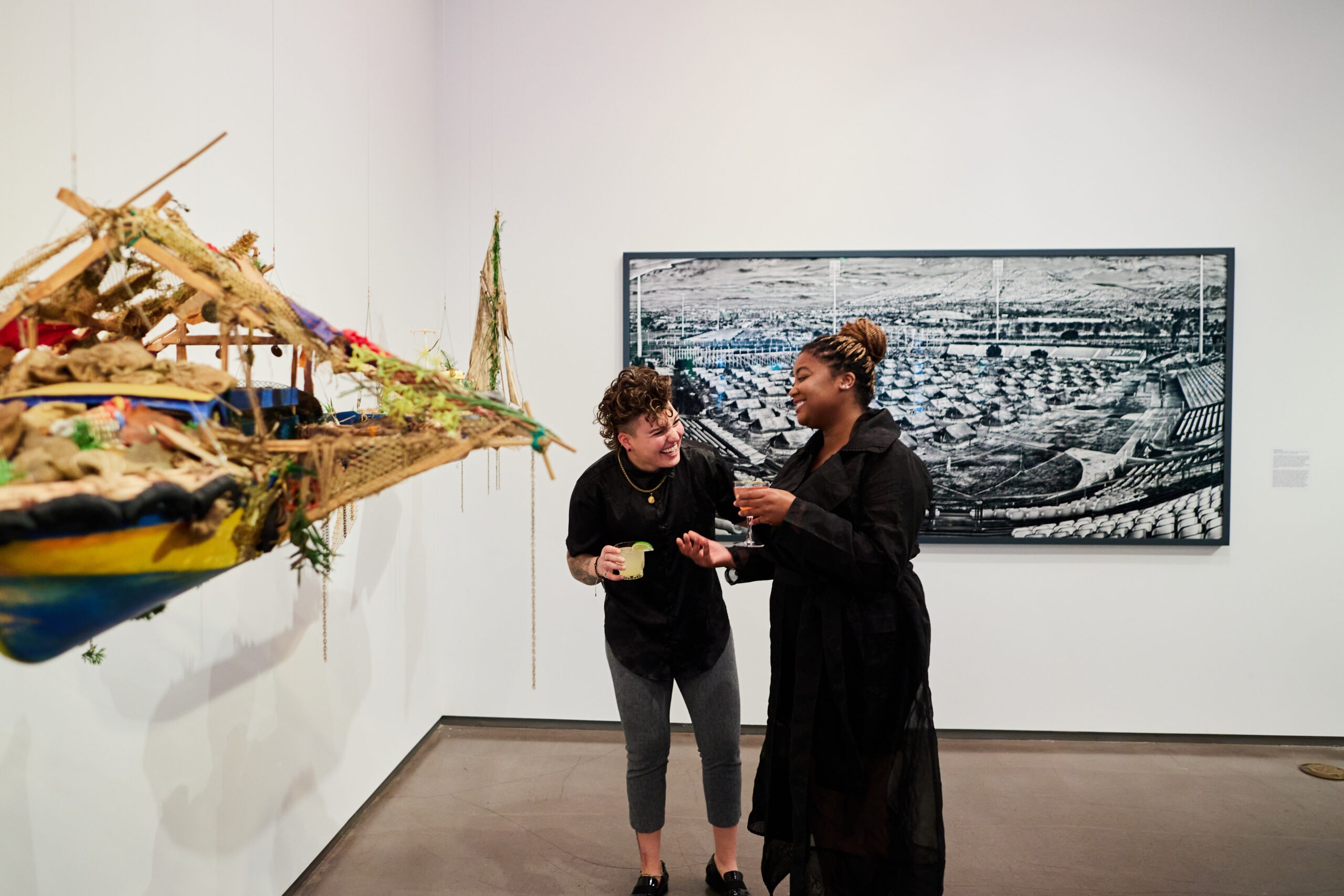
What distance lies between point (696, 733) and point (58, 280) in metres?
1.79

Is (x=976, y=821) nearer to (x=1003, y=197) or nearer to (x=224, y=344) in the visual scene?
(x=1003, y=197)

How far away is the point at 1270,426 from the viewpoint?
346 centimetres

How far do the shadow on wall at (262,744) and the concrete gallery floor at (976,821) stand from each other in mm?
263

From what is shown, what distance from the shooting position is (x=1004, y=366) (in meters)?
3.50

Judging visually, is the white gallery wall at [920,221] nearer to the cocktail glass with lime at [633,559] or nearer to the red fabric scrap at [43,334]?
the cocktail glass with lime at [633,559]

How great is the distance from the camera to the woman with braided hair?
1866mm

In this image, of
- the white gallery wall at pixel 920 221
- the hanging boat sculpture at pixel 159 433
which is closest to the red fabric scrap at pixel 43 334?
the hanging boat sculpture at pixel 159 433

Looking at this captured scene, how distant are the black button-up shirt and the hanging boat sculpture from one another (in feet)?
3.08

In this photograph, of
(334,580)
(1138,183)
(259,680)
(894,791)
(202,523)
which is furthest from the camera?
(1138,183)

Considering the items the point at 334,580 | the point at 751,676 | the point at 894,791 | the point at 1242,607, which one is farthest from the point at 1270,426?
Answer: the point at 334,580

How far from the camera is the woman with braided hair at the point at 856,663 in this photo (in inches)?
73.5

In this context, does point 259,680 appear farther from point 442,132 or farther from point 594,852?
point 442,132

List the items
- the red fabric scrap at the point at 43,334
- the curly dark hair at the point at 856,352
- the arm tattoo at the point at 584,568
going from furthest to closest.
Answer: the arm tattoo at the point at 584,568 < the curly dark hair at the point at 856,352 < the red fabric scrap at the point at 43,334

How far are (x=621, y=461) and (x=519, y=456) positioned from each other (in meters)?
1.46
